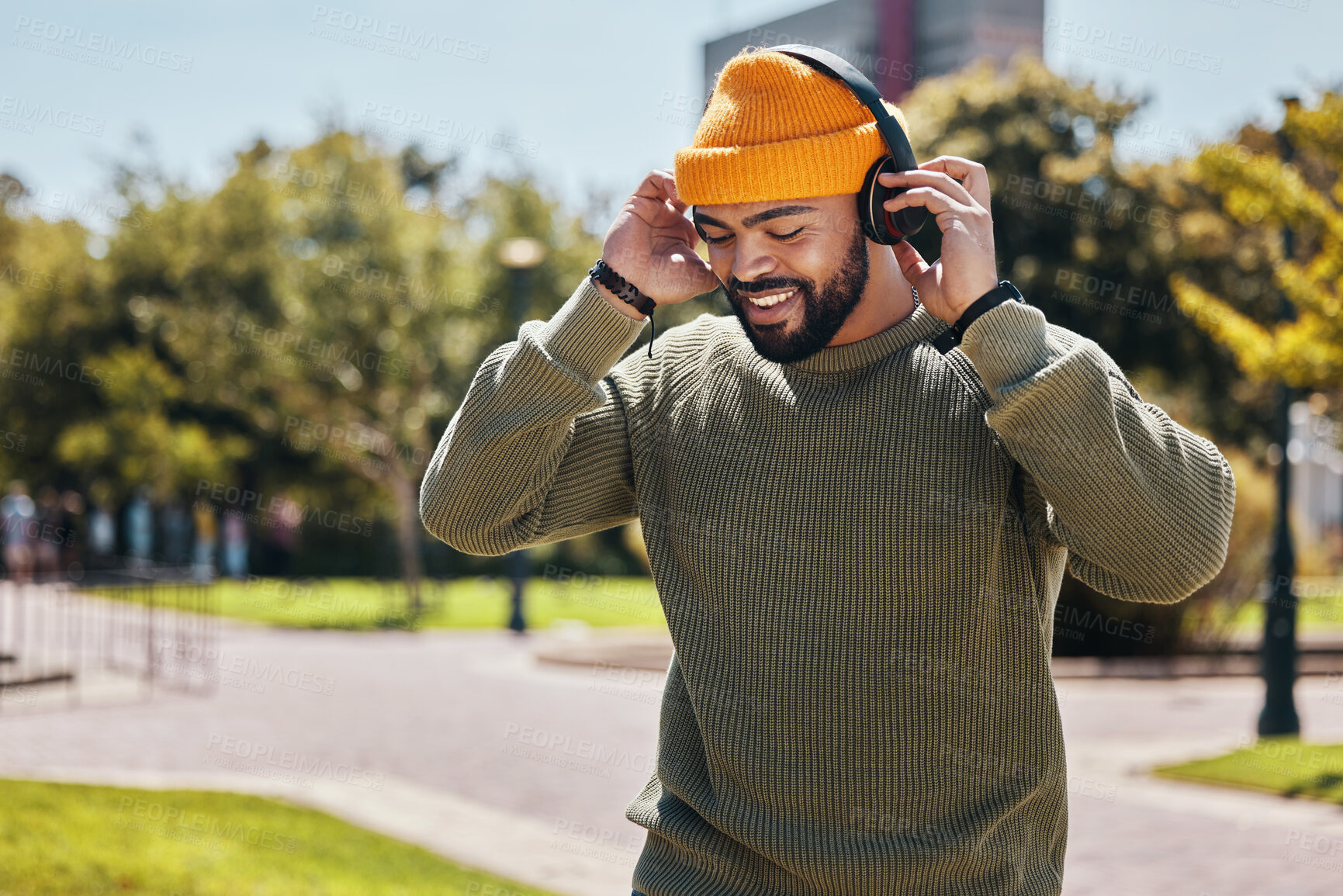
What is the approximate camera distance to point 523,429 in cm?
218

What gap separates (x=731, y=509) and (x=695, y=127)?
63cm

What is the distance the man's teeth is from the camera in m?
2.12

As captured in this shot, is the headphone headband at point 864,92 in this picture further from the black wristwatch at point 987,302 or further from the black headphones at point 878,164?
the black wristwatch at point 987,302

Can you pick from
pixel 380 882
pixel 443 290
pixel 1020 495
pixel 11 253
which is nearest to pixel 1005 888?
pixel 1020 495

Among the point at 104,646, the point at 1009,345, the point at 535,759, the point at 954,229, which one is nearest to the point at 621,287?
the point at 954,229

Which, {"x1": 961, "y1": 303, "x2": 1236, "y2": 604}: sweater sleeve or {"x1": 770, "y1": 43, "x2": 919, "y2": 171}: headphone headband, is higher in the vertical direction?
{"x1": 770, "y1": 43, "x2": 919, "y2": 171}: headphone headband

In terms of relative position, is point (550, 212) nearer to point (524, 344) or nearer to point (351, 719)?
point (351, 719)

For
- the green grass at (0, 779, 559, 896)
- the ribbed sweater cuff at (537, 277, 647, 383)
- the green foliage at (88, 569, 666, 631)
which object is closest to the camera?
the ribbed sweater cuff at (537, 277, 647, 383)

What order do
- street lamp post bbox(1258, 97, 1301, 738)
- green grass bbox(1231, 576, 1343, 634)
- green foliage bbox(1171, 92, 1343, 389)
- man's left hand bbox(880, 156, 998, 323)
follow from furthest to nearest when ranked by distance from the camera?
1. green grass bbox(1231, 576, 1343, 634)
2. street lamp post bbox(1258, 97, 1301, 738)
3. green foliage bbox(1171, 92, 1343, 389)
4. man's left hand bbox(880, 156, 998, 323)

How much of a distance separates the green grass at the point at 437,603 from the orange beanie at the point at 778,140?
16809 mm

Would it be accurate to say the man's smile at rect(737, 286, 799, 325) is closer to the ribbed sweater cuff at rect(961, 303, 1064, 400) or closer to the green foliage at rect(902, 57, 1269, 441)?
the ribbed sweater cuff at rect(961, 303, 1064, 400)

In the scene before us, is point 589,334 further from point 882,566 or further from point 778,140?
point 882,566

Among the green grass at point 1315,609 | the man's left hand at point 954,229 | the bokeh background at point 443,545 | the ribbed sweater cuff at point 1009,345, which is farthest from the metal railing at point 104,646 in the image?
the green grass at point 1315,609

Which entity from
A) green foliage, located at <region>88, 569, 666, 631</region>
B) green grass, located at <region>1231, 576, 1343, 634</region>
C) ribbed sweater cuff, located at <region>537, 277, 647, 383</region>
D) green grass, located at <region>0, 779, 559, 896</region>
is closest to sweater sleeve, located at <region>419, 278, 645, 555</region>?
ribbed sweater cuff, located at <region>537, 277, 647, 383</region>
